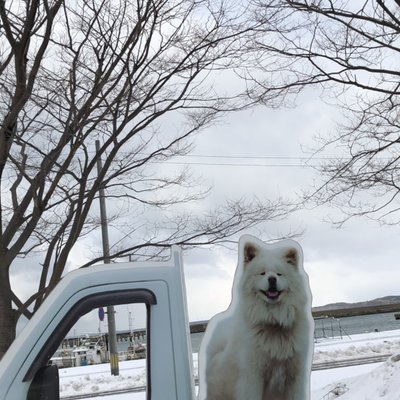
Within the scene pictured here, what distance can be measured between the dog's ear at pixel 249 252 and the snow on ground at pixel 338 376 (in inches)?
17.6

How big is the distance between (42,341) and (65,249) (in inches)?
170

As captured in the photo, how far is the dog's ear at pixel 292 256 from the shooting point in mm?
2422

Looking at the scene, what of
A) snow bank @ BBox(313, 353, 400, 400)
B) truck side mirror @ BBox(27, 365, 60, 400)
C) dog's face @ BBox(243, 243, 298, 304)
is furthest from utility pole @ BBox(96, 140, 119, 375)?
snow bank @ BBox(313, 353, 400, 400)

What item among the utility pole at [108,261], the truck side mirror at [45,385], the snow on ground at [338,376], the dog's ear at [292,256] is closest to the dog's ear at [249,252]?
the dog's ear at [292,256]

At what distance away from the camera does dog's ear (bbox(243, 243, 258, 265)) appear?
2463 mm

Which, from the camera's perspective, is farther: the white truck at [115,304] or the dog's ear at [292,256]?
the dog's ear at [292,256]

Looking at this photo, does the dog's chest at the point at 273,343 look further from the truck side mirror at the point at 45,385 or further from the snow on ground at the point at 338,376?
the truck side mirror at the point at 45,385

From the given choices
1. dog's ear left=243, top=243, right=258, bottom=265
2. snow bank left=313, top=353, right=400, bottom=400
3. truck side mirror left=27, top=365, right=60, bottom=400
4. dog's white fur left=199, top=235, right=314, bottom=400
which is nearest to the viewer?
truck side mirror left=27, top=365, right=60, bottom=400

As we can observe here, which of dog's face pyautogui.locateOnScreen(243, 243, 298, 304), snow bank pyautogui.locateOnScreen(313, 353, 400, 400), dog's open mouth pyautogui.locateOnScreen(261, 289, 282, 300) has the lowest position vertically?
snow bank pyautogui.locateOnScreen(313, 353, 400, 400)

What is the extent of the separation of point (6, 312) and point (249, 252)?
13.4 feet

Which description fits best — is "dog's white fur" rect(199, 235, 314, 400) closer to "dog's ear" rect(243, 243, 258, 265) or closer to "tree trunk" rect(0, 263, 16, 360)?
"dog's ear" rect(243, 243, 258, 265)

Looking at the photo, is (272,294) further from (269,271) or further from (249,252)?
(249,252)

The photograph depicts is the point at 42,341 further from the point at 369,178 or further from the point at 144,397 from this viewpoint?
the point at 369,178

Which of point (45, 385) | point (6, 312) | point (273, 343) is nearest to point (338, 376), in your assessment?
point (6, 312)
